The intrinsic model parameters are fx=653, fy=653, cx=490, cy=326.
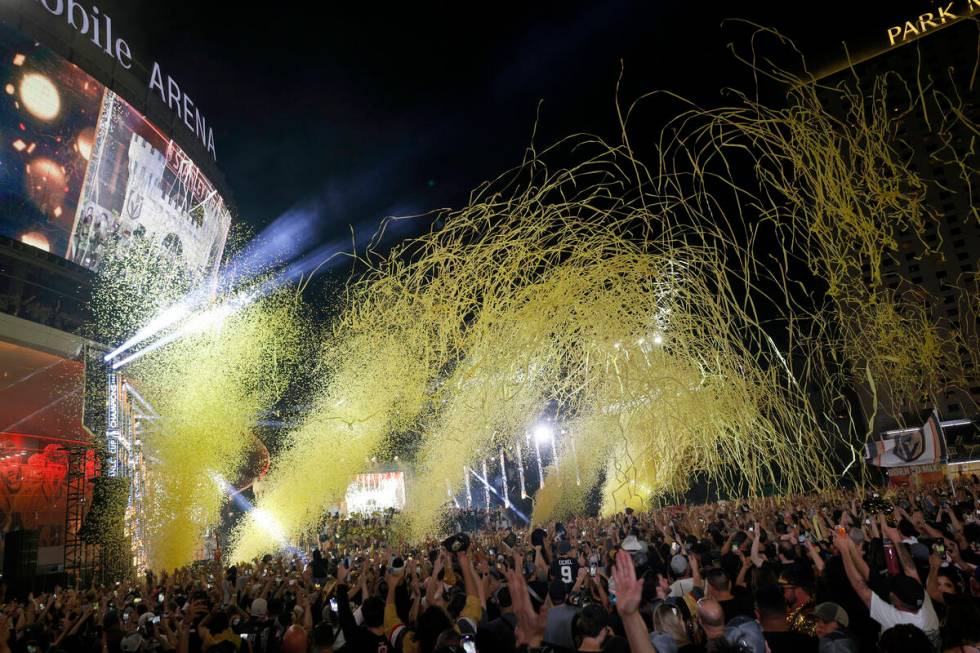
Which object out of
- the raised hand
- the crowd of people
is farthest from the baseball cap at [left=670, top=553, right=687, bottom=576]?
the raised hand

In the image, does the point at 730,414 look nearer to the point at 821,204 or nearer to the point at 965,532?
the point at 821,204

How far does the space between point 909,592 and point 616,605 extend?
192 cm

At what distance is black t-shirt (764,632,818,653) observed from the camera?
362cm

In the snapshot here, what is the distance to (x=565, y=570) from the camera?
668 centimetres

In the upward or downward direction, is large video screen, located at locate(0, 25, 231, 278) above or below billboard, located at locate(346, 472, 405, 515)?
above

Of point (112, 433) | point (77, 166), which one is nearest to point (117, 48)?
point (77, 166)

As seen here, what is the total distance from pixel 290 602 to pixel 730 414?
1002 cm

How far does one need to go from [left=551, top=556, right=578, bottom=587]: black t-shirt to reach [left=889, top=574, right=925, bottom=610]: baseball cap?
3168 mm

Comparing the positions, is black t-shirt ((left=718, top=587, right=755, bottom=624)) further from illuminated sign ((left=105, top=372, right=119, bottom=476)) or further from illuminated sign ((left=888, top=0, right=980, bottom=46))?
illuminated sign ((left=888, top=0, right=980, bottom=46))

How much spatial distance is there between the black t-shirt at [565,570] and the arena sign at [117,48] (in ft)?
62.1

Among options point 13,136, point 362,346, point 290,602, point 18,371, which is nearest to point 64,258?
point 13,136

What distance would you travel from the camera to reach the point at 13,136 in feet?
53.6

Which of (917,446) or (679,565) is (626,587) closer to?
(679,565)

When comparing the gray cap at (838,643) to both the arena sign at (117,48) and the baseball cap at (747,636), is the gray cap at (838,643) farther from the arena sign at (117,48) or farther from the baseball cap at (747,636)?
the arena sign at (117,48)
